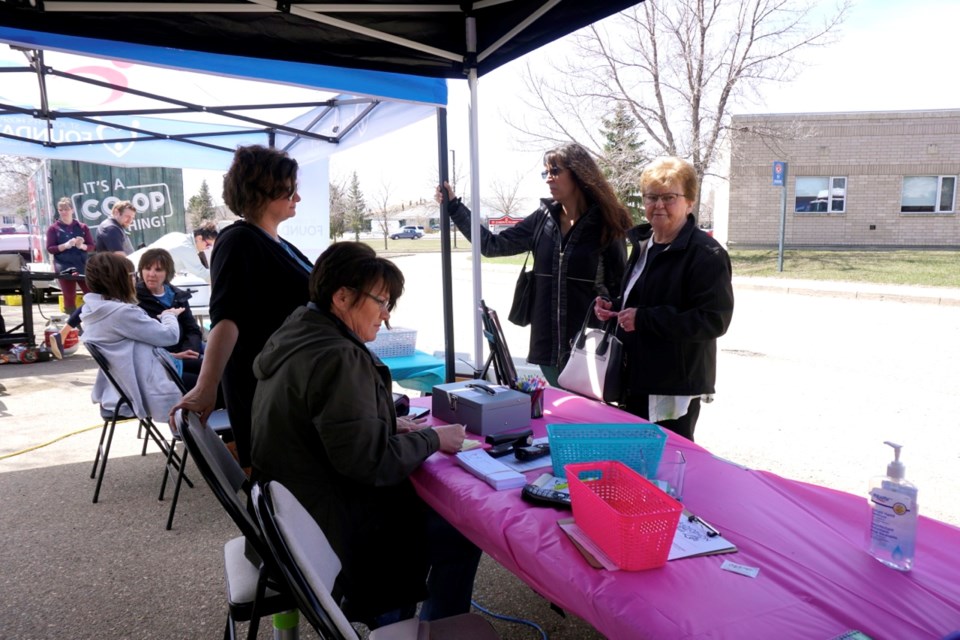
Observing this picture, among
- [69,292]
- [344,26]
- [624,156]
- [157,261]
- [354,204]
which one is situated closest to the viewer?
[344,26]

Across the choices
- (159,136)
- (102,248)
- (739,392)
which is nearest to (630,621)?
(739,392)

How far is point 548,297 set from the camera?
10.2 ft

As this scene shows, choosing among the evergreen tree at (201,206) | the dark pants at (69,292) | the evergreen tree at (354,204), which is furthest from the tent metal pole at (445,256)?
the evergreen tree at (354,204)

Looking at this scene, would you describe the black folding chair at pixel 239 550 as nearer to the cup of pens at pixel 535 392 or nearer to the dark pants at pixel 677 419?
the cup of pens at pixel 535 392

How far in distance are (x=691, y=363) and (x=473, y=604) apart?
1187mm

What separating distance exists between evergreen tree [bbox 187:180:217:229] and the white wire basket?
3702 cm

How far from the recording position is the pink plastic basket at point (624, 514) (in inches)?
46.6

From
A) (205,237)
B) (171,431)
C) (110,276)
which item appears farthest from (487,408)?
(205,237)

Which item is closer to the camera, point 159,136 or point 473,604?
point 473,604

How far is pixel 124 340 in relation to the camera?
12.0 ft

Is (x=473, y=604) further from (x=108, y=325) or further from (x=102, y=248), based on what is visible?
(x=102, y=248)

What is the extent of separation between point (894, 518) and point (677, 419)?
1207mm

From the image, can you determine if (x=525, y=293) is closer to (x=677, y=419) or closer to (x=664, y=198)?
(x=664, y=198)

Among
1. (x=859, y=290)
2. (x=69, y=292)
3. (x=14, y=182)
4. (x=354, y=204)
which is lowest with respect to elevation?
(x=859, y=290)
